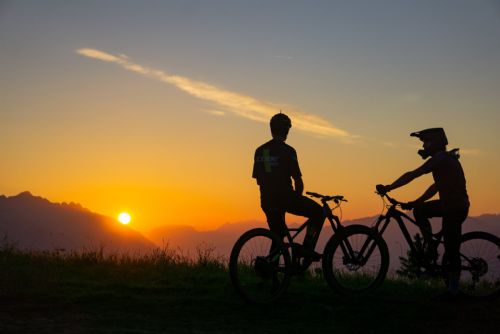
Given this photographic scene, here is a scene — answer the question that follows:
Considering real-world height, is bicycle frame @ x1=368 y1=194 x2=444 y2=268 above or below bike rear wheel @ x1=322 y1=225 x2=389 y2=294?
above

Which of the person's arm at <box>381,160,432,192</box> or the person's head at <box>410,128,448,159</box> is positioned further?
the person's head at <box>410,128,448,159</box>

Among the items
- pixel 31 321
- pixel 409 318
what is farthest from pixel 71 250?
pixel 409 318

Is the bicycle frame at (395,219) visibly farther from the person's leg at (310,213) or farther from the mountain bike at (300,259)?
the person's leg at (310,213)

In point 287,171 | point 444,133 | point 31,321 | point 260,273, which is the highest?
point 444,133

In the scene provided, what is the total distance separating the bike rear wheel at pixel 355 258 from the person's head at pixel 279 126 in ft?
5.57

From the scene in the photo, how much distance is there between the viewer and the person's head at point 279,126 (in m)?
8.30

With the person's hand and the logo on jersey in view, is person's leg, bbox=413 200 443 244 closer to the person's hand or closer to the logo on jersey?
the person's hand

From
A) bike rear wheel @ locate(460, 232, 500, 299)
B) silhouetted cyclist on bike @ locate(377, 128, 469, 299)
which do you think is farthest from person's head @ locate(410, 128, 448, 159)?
bike rear wheel @ locate(460, 232, 500, 299)

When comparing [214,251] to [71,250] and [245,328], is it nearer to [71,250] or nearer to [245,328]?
[71,250]

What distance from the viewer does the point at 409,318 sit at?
700 cm

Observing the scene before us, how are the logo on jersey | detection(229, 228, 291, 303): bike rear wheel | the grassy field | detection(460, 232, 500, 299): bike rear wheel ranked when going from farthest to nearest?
detection(460, 232, 500, 299): bike rear wheel < the logo on jersey < detection(229, 228, 291, 303): bike rear wheel < the grassy field

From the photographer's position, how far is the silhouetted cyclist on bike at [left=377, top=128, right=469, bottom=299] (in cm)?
811

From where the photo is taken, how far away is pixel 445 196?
26.8 ft

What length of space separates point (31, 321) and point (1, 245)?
6.80 meters
